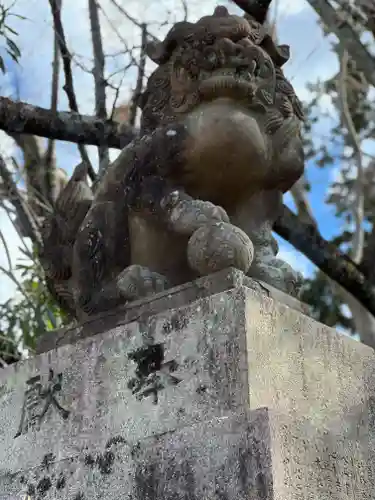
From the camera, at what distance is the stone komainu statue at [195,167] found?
76.6 inches

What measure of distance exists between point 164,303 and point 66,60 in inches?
129

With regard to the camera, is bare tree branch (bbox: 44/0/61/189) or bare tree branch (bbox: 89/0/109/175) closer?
bare tree branch (bbox: 89/0/109/175)

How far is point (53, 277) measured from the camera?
2.43 meters

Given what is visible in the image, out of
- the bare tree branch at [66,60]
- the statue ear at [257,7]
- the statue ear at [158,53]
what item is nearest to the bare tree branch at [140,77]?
the bare tree branch at [66,60]

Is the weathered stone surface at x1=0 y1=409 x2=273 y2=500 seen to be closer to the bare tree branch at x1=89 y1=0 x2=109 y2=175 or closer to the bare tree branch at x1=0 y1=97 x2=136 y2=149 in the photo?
the bare tree branch at x1=0 y1=97 x2=136 y2=149

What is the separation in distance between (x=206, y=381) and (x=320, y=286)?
855cm

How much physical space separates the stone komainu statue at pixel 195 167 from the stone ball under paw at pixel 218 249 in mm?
59

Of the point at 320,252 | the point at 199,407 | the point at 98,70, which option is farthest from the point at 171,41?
the point at 98,70

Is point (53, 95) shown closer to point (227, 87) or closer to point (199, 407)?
point (227, 87)

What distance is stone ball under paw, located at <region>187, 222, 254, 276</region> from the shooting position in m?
1.73

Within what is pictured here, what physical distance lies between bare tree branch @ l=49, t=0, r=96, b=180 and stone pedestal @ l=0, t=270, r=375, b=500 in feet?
9.34

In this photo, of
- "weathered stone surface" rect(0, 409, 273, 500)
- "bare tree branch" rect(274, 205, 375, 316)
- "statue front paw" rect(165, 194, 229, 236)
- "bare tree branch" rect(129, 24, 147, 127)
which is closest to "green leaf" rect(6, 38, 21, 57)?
"bare tree branch" rect(129, 24, 147, 127)

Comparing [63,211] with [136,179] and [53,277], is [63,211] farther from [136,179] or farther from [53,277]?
[136,179]

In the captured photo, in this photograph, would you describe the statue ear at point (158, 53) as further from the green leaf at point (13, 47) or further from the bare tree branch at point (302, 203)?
the bare tree branch at point (302, 203)
